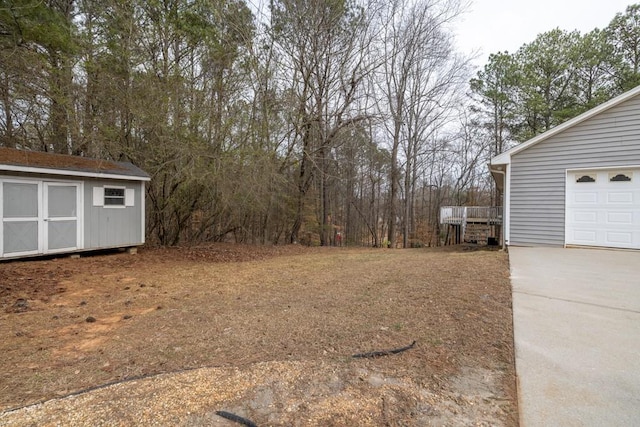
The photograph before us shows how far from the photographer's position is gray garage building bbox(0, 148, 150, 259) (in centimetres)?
612

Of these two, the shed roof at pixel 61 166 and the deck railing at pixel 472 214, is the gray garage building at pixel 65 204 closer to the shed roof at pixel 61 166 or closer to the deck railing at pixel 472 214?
the shed roof at pixel 61 166

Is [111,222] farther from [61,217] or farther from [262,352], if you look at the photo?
[262,352]

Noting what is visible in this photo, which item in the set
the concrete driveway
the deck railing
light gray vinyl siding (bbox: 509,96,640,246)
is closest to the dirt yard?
the concrete driveway

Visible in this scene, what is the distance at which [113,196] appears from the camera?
7703mm

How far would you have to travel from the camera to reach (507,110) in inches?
718

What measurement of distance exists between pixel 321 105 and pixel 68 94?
7831mm

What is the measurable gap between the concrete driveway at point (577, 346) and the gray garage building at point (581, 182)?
2.70 metres

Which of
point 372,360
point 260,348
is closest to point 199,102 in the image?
point 260,348

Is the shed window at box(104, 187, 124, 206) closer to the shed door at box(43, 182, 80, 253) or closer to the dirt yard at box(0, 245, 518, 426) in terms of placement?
the shed door at box(43, 182, 80, 253)

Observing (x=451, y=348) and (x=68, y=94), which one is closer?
(x=451, y=348)

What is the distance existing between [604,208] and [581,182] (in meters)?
0.75

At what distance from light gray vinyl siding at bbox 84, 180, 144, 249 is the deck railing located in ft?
39.6

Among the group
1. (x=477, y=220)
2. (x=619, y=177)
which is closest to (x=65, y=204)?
(x=619, y=177)

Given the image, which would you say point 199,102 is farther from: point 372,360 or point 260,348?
point 372,360
